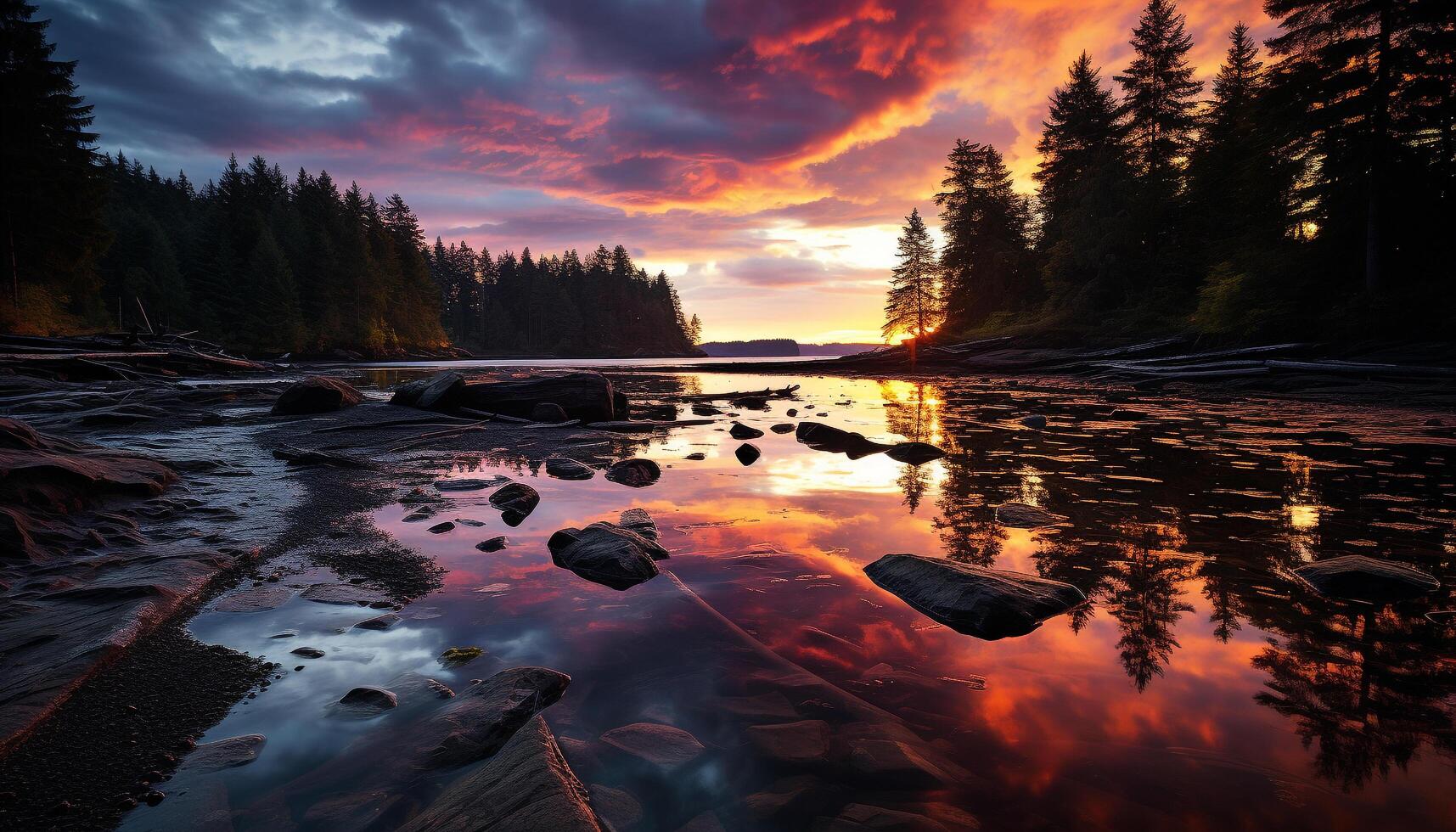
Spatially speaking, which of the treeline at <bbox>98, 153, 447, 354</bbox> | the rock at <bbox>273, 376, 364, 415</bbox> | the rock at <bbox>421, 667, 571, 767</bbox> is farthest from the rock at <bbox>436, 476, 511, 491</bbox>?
the treeline at <bbox>98, 153, 447, 354</bbox>

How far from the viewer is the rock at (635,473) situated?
650cm

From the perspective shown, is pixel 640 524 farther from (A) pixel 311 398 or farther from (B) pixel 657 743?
(A) pixel 311 398

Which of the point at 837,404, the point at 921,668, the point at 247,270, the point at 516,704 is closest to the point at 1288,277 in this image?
the point at 837,404

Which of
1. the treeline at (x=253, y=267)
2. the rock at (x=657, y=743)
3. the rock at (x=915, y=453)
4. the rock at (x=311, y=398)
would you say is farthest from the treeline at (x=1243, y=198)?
the treeline at (x=253, y=267)

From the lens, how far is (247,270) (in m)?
56.2

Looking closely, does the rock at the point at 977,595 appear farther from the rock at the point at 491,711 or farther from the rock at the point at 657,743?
the rock at the point at 491,711

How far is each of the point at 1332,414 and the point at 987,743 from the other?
623 inches

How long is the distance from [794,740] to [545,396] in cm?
1144

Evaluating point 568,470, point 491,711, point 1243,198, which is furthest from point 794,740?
point 1243,198

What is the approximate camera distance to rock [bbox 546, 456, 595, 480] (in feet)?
22.2

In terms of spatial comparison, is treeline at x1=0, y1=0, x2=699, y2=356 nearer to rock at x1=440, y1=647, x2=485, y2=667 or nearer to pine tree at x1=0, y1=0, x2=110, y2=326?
pine tree at x1=0, y1=0, x2=110, y2=326

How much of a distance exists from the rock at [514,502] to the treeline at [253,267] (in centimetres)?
3886

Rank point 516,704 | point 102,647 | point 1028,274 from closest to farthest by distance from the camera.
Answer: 1. point 516,704
2. point 102,647
3. point 1028,274

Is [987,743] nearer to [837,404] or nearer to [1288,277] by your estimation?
[837,404]
